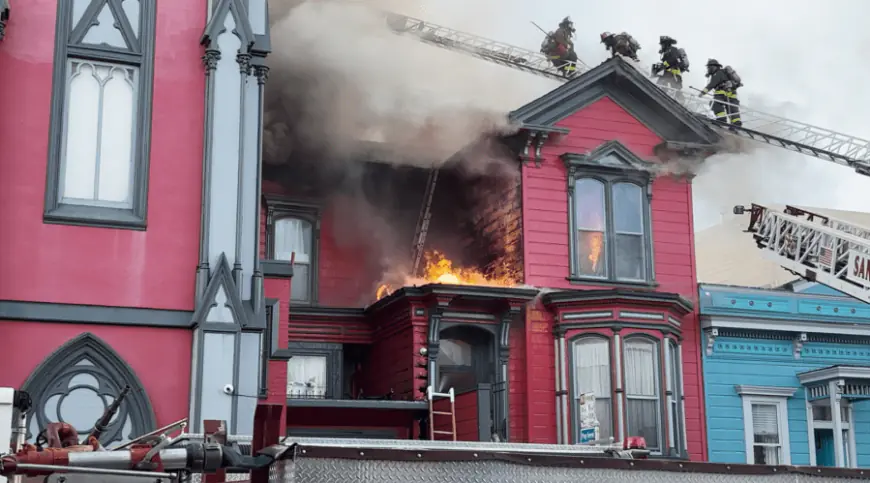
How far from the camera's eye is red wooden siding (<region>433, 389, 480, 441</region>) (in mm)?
18031

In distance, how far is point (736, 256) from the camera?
3956cm

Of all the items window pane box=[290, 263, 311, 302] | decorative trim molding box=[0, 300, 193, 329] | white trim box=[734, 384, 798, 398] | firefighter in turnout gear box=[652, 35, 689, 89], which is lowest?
white trim box=[734, 384, 798, 398]

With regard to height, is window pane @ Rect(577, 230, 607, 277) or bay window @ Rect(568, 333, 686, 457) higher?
window pane @ Rect(577, 230, 607, 277)

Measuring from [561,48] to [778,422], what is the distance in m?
9.92

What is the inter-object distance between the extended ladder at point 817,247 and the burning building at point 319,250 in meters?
1.61

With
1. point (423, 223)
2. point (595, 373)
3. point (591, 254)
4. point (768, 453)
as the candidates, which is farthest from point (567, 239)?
point (768, 453)

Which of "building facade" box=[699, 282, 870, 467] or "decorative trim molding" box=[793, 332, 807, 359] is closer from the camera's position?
"building facade" box=[699, 282, 870, 467]

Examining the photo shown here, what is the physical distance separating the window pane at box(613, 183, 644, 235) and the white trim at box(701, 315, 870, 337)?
83.8 inches

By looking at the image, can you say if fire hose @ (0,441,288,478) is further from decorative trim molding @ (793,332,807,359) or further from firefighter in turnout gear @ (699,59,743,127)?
firefighter in turnout gear @ (699,59,743,127)

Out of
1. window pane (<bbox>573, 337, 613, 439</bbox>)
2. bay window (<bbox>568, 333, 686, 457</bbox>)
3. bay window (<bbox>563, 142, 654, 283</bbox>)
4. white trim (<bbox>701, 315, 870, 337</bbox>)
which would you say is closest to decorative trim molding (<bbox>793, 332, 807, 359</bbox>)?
white trim (<bbox>701, 315, 870, 337</bbox>)

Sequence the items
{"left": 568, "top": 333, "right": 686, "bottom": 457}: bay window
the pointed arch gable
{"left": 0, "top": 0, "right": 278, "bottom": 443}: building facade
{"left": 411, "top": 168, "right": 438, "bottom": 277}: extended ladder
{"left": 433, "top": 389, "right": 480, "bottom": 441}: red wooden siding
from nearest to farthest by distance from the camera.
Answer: the pointed arch gable, {"left": 0, "top": 0, "right": 278, "bottom": 443}: building facade, {"left": 433, "top": 389, "right": 480, "bottom": 441}: red wooden siding, {"left": 568, "top": 333, "right": 686, "bottom": 457}: bay window, {"left": 411, "top": 168, "right": 438, "bottom": 277}: extended ladder

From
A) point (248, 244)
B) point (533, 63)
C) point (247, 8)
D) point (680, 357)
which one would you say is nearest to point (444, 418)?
point (680, 357)

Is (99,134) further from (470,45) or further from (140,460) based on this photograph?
(470,45)

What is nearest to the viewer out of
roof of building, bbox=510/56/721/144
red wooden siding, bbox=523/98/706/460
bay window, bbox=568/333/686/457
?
bay window, bbox=568/333/686/457
